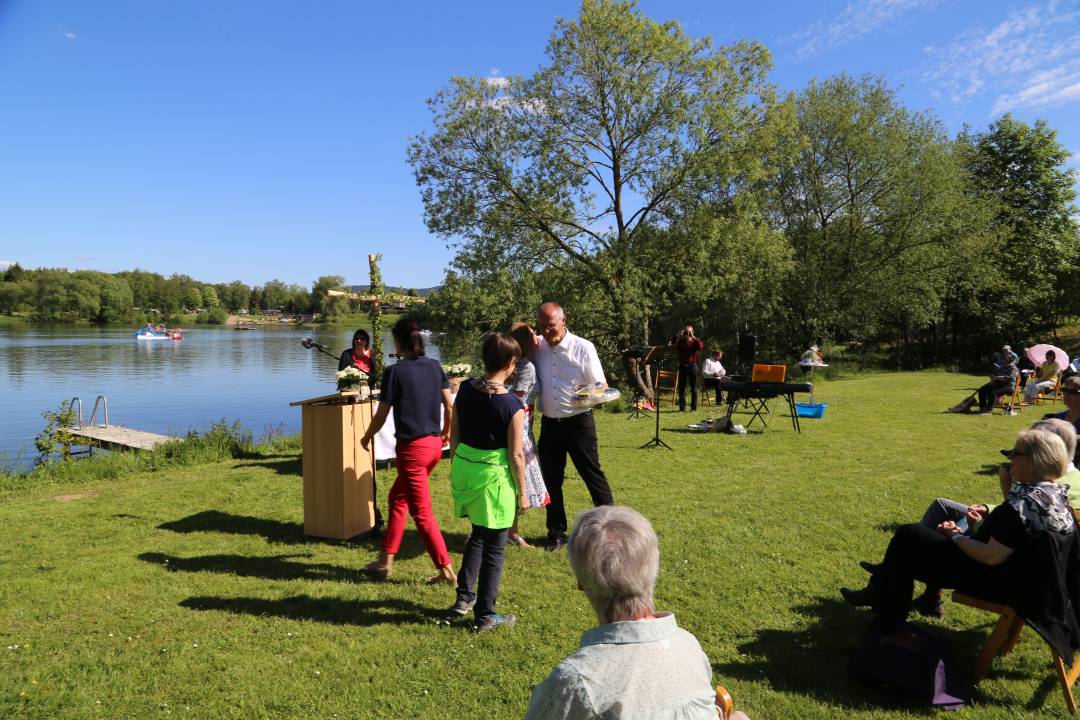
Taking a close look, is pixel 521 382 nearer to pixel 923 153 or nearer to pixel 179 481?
pixel 179 481

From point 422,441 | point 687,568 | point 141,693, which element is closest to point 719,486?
point 687,568

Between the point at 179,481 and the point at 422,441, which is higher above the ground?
the point at 422,441

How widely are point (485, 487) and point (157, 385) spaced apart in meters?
29.6

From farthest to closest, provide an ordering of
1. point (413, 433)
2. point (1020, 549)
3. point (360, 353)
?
1. point (360, 353)
2. point (413, 433)
3. point (1020, 549)

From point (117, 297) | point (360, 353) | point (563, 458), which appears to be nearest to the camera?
point (563, 458)

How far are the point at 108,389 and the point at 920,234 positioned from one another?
33.5 meters

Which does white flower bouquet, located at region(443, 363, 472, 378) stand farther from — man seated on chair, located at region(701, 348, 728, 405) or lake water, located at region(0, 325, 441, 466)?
man seated on chair, located at region(701, 348, 728, 405)

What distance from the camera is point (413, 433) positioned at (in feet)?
13.7

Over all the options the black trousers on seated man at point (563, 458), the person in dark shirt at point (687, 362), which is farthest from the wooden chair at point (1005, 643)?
the person in dark shirt at point (687, 362)

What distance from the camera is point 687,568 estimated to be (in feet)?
15.1

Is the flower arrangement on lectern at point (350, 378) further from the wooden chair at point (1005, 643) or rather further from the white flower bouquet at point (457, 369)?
the wooden chair at point (1005, 643)

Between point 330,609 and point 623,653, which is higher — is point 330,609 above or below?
below

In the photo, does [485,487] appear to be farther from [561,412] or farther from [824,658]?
[824,658]

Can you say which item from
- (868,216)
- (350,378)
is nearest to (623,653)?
(350,378)
